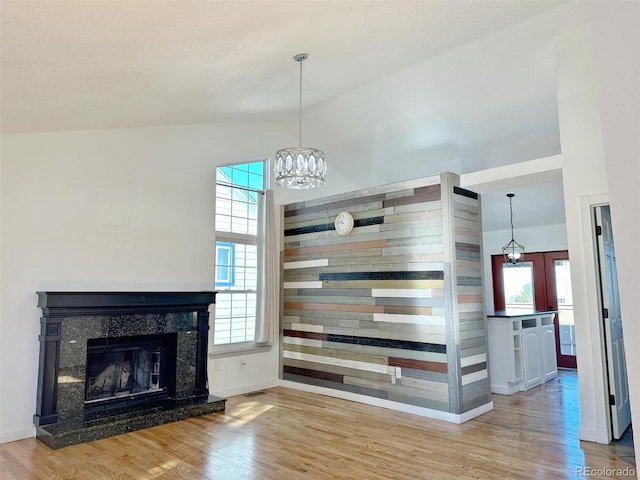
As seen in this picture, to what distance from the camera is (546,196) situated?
22.2 feet

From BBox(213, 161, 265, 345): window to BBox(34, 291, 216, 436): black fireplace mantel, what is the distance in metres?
0.60

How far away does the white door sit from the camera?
12.3 feet

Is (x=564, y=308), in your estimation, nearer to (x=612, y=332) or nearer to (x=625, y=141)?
(x=612, y=332)

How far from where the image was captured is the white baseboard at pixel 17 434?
379 centimetres

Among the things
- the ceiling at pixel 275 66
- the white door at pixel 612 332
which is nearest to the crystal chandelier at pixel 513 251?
the ceiling at pixel 275 66

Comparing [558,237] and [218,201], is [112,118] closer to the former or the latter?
[218,201]

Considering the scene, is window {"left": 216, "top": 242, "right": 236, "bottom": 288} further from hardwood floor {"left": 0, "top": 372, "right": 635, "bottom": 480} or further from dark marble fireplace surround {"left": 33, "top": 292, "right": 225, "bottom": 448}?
hardwood floor {"left": 0, "top": 372, "right": 635, "bottom": 480}

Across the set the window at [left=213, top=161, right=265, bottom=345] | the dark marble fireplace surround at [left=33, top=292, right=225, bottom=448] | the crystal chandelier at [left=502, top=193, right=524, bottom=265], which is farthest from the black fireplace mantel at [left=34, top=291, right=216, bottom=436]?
the crystal chandelier at [left=502, top=193, right=524, bottom=265]

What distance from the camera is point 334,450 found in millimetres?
3568

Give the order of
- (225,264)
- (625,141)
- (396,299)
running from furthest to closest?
(225,264) → (396,299) → (625,141)

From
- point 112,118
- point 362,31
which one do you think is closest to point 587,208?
point 362,31

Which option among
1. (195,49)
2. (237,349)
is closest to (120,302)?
(237,349)

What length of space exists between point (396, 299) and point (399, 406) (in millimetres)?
1179

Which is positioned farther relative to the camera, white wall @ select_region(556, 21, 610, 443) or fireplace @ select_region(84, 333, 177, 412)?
fireplace @ select_region(84, 333, 177, 412)
